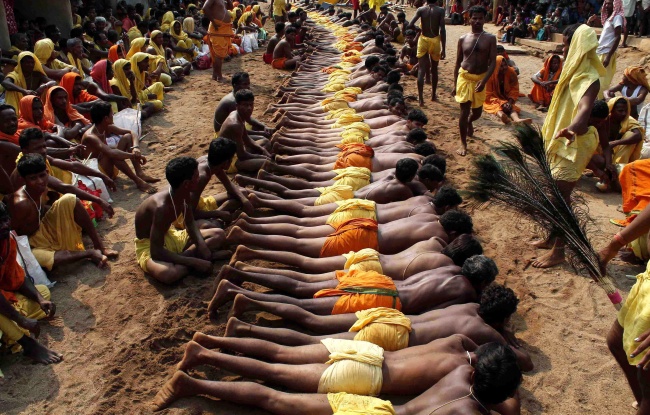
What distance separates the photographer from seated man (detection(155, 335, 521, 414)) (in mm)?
3016

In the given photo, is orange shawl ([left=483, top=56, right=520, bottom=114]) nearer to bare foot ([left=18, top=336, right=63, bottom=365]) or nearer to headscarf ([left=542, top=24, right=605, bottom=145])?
headscarf ([left=542, top=24, right=605, bottom=145])

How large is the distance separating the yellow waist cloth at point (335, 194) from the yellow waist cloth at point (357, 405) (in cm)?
252

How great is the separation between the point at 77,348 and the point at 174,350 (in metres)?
0.66

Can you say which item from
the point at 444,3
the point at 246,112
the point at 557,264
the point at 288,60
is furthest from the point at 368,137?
the point at 444,3

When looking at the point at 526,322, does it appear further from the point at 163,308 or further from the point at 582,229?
the point at 163,308

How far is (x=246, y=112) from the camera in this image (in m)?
6.18

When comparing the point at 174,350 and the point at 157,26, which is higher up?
the point at 157,26

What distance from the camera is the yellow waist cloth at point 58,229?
4.50 metres

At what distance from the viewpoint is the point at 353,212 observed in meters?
4.63

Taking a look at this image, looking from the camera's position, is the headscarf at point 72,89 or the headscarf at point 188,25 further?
the headscarf at point 188,25

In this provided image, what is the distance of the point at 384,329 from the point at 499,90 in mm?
6975

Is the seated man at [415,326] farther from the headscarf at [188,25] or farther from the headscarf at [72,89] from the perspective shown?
the headscarf at [188,25]

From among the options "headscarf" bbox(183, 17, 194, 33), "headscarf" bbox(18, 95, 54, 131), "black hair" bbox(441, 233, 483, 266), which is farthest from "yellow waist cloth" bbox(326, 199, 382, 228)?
"headscarf" bbox(183, 17, 194, 33)

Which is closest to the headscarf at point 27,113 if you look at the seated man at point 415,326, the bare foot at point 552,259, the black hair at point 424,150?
the seated man at point 415,326
